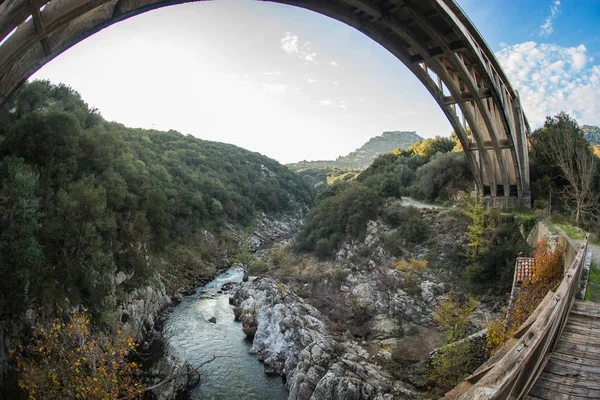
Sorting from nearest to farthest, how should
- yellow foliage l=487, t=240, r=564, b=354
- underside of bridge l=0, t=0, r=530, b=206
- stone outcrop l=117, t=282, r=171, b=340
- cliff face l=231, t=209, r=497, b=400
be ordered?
underside of bridge l=0, t=0, r=530, b=206
yellow foliage l=487, t=240, r=564, b=354
cliff face l=231, t=209, r=497, b=400
stone outcrop l=117, t=282, r=171, b=340

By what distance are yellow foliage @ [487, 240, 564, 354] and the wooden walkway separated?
4146 millimetres

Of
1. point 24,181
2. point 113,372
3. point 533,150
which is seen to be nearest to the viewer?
point 113,372

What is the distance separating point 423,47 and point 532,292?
1036 centimetres

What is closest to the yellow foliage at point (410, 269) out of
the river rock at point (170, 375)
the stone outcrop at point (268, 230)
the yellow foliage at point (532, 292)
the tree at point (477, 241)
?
the tree at point (477, 241)

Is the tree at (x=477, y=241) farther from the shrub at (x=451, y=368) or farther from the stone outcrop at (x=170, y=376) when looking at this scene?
the stone outcrop at (x=170, y=376)

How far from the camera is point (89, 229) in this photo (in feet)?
52.0

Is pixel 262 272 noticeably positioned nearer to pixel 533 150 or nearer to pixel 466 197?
pixel 466 197

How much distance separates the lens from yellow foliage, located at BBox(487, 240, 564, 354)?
10.2m

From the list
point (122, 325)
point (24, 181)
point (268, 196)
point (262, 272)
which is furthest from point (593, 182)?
point (268, 196)

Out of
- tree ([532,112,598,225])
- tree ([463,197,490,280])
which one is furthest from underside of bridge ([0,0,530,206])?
tree ([463,197,490,280])

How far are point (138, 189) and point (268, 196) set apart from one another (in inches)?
1720

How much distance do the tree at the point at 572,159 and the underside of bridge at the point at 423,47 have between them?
2257 millimetres

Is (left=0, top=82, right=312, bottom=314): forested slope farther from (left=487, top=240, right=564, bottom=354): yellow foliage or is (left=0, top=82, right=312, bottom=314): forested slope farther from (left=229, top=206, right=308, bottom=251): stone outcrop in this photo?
(left=487, top=240, right=564, bottom=354): yellow foliage

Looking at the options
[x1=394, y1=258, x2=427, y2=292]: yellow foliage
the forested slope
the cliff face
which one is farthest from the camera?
[x1=394, y1=258, x2=427, y2=292]: yellow foliage
